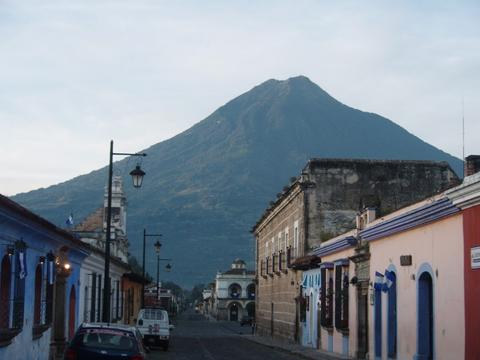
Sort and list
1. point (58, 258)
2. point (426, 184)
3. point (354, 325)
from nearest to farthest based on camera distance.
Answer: point (58, 258), point (354, 325), point (426, 184)

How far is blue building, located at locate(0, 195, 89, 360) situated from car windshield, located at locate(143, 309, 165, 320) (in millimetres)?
10500

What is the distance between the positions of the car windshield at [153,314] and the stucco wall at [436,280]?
47.9ft

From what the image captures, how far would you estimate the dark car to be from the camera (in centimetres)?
1461

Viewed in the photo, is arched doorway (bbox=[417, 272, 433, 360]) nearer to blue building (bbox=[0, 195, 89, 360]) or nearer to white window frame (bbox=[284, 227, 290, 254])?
blue building (bbox=[0, 195, 89, 360])

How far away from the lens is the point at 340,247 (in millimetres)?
30281

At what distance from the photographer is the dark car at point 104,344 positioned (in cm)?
1461

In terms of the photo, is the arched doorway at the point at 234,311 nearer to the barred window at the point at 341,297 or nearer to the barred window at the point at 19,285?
the barred window at the point at 341,297

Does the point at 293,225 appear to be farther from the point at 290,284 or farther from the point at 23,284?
the point at 23,284

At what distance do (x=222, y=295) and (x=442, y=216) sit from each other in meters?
118

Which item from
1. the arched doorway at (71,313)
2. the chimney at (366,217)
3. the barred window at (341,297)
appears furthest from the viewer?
the barred window at (341,297)

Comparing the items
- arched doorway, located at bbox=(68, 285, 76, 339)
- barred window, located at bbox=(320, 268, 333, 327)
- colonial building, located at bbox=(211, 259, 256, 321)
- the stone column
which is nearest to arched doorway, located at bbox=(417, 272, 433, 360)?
the stone column

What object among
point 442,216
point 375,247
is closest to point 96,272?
point 375,247

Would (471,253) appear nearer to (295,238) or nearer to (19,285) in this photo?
(19,285)

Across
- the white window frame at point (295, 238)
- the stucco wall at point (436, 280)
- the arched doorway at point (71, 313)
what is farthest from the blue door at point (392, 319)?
→ the white window frame at point (295, 238)
